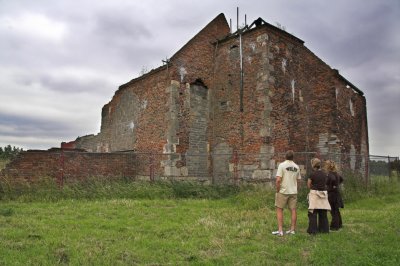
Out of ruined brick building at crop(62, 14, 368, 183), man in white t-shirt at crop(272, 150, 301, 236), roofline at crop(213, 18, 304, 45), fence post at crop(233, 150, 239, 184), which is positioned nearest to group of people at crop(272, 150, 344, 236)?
man in white t-shirt at crop(272, 150, 301, 236)

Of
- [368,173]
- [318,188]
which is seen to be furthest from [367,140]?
[318,188]

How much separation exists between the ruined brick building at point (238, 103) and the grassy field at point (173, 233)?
129 inches

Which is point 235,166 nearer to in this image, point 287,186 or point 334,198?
point 334,198

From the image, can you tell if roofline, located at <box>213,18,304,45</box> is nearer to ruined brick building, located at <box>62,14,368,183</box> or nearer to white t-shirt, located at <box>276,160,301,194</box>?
ruined brick building, located at <box>62,14,368,183</box>

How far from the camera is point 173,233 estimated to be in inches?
293

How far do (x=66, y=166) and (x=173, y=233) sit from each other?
8.09 meters

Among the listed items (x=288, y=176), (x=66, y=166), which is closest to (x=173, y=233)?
(x=288, y=176)

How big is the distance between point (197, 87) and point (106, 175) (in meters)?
5.48

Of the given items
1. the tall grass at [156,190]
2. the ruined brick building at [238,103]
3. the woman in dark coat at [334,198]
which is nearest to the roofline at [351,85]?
the ruined brick building at [238,103]

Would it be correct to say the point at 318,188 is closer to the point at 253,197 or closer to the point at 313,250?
the point at 313,250

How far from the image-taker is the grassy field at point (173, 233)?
570 centimetres

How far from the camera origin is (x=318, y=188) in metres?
7.84

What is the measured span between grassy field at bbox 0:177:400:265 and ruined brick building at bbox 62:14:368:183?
3.27 meters

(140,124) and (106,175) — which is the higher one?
(140,124)
